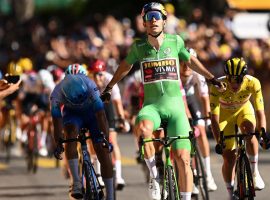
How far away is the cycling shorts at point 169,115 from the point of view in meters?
13.3

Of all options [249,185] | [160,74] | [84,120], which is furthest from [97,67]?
[249,185]

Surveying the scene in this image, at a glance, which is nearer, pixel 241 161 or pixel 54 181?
pixel 241 161

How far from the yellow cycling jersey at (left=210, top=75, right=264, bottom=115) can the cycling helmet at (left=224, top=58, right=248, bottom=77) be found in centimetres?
25

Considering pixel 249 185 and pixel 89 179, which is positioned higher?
pixel 89 179

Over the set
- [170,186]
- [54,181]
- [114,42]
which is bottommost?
[170,186]

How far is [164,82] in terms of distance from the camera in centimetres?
1350

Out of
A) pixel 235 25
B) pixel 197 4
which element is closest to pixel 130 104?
pixel 235 25

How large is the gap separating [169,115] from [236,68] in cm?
95

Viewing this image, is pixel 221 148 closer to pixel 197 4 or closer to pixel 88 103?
pixel 88 103

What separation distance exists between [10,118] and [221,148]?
1126 centimetres

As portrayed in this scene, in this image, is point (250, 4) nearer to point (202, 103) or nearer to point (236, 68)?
point (202, 103)

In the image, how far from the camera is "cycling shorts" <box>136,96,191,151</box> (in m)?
13.3

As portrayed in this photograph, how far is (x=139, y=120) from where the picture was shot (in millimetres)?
13266

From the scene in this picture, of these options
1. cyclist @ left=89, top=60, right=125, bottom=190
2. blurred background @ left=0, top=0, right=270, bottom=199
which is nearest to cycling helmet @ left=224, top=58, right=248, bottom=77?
cyclist @ left=89, top=60, right=125, bottom=190
